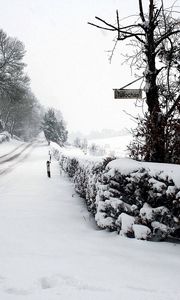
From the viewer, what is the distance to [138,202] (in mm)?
4691

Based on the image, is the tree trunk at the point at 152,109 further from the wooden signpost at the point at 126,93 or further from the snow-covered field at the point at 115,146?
the snow-covered field at the point at 115,146

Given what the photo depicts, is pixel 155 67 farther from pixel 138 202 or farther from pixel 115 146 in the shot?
pixel 115 146

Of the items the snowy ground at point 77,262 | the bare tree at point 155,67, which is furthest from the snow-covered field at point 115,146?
the snowy ground at point 77,262

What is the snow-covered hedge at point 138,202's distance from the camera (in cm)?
430

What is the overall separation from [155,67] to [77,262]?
4.05 metres

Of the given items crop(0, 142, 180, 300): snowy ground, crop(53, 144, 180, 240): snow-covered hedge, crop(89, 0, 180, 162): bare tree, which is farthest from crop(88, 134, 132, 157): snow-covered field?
crop(53, 144, 180, 240): snow-covered hedge

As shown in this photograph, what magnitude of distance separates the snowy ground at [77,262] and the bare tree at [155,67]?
198 cm

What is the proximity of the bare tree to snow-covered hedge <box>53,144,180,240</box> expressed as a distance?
0.86m

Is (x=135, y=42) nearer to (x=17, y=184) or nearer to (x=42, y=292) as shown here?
(x=42, y=292)

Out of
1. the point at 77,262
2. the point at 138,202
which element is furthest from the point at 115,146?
the point at 77,262

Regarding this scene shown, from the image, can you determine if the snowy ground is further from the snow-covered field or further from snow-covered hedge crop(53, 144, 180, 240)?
the snow-covered field

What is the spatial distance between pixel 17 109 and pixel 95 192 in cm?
5401

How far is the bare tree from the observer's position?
5.50m

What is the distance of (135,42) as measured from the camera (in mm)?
6469
